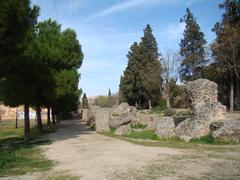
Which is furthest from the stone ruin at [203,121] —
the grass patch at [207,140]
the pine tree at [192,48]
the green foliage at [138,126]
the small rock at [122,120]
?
the pine tree at [192,48]

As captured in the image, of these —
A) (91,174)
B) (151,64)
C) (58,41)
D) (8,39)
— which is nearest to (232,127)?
(91,174)

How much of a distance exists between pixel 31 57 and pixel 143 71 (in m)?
44.6

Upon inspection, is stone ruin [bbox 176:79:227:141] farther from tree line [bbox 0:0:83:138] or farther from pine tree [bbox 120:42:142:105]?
pine tree [bbox 120:42:142:105]

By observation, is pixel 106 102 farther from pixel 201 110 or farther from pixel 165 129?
pixel 201 110

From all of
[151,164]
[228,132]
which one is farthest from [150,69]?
[151,164]

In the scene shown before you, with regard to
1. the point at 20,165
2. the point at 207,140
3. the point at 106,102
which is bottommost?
the point at 20,165

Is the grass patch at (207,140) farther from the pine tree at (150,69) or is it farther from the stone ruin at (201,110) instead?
the pine tree at (150,69)

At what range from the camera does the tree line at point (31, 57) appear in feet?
55.8

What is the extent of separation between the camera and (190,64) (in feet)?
204

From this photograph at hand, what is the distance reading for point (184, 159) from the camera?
468 inches

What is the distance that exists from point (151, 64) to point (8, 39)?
52.6 meters

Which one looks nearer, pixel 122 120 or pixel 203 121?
pixel 203 121

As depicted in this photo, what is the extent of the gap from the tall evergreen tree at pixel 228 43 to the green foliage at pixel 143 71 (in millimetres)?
19085

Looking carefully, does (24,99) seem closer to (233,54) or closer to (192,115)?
(192,115)
